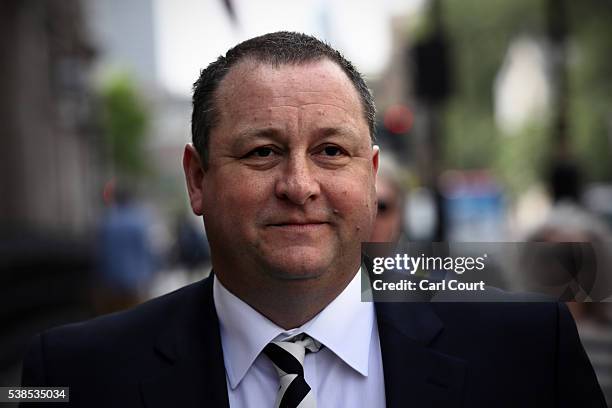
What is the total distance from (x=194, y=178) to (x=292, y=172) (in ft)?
1.23

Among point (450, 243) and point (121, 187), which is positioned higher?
point (121, 187)

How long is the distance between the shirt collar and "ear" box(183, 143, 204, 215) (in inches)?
9.3

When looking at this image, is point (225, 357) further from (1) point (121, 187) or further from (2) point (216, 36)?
(1) point (121, 187)

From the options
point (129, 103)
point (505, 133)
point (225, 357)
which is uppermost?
point (129, 103)

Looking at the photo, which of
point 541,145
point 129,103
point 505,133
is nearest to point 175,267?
point 541,145

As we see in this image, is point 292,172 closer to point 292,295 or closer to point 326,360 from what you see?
point 292,295

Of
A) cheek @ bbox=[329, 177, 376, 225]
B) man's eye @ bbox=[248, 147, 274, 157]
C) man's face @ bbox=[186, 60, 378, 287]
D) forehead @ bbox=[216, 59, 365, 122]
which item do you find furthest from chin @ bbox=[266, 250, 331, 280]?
forehead @ bbox=[216, 59, 365, 122]

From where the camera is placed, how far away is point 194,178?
204cm

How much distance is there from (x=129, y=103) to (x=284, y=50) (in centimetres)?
7201

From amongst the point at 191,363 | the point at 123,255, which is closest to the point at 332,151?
the point at 191,363

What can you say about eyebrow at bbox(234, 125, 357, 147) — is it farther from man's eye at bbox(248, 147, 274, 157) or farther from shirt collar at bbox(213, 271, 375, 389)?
shirt collar at bbox(213, 271, 375, 389)

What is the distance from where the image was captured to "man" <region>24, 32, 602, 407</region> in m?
1.79

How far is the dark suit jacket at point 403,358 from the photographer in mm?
1819

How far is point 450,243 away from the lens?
1840 millimetres
